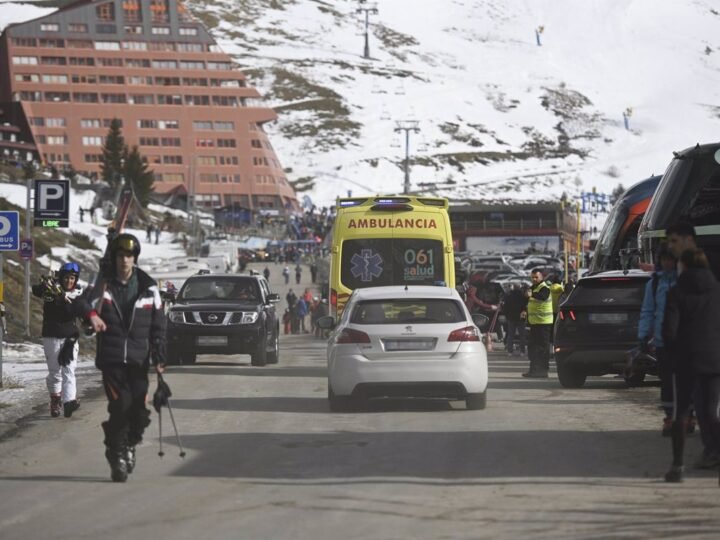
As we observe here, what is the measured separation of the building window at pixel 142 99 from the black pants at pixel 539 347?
509 ft

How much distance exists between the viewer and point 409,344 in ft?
54.7

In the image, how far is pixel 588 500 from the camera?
32.9 ft

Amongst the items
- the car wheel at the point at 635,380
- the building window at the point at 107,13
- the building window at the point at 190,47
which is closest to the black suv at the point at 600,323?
the car wheel at the point at 635,380

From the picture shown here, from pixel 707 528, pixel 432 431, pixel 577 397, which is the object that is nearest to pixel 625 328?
pixel 577 397

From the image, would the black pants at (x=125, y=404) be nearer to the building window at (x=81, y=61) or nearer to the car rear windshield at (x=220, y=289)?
the car rear windshield at (x=220, y=289)

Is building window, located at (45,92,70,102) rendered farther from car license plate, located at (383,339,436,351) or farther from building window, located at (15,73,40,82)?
car license plate, located at (383,339,436,351)

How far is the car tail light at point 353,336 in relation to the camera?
1677 cm

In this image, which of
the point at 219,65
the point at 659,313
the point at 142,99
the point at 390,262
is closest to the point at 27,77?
the point at 142,99

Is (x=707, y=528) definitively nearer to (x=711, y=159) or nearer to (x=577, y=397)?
(x=711, y=159)

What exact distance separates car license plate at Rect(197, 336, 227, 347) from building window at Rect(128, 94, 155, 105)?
152 metres

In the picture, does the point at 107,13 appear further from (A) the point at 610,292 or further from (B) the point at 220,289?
(A) the point at 610,292

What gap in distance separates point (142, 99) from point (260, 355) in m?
152

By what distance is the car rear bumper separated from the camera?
1655 cm

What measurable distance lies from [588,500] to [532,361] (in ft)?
45.3
